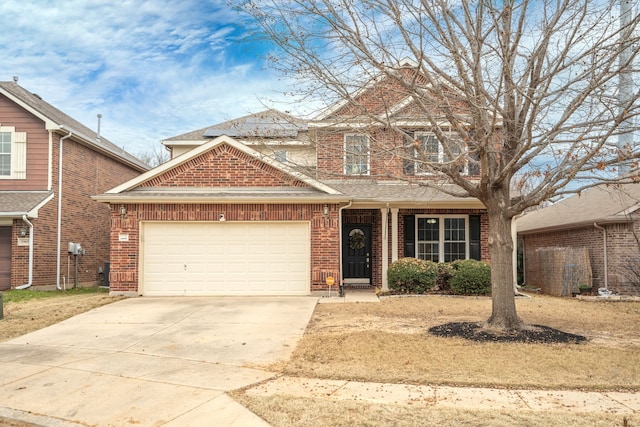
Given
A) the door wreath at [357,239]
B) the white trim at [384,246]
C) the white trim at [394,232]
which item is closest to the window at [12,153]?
Result: the door wreath at [357,239]

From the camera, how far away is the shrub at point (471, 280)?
1360cm

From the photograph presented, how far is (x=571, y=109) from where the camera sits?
768cm

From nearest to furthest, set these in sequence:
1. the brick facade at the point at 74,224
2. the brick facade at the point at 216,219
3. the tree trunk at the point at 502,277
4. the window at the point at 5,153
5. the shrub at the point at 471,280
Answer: the tree trunk at the point at 502,277, the brick facade at the point at 216,219, the shrub at the point at 471,280, the brick facade at the point at 74,224, the window at the point at 5,153

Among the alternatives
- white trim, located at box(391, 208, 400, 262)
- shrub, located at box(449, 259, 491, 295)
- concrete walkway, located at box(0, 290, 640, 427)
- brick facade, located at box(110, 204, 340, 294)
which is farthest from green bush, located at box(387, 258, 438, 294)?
concrete walkway, located at box(0, 290, 640, 427)

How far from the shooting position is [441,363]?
660cm

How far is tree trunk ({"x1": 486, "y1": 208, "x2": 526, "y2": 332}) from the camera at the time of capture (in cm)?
845

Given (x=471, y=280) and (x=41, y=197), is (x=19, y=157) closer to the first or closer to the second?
(x=41, y=197)

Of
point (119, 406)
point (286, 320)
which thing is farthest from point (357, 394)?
point (286, 320)

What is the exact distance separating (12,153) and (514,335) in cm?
1555

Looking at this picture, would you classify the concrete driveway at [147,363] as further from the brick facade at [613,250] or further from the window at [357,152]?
the brick facade at [613,250]

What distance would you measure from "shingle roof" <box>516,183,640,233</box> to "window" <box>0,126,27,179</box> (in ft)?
54.5

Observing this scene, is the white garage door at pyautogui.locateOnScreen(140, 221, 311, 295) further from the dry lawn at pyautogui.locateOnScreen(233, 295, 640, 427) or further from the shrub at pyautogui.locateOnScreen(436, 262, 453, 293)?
the shrub at pyautogui.locateOnScreen(436, 262, 453, 293)

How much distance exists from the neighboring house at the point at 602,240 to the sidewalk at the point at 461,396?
8.69 meters

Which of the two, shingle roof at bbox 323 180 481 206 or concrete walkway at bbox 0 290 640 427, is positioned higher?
shingle roof at bbox 323 180 481 206
